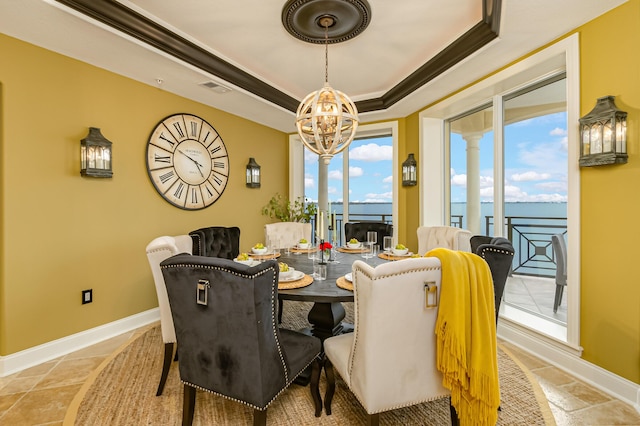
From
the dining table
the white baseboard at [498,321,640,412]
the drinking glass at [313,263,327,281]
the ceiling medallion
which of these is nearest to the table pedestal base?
the dining table

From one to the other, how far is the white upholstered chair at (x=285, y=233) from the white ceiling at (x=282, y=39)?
1556mm

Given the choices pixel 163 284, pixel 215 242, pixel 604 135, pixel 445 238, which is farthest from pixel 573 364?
pixel 215 242

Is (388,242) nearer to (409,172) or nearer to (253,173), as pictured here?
(409,172)

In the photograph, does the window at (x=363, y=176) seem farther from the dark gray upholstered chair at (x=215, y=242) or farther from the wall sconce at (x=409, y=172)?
the dark gray upholstered chair at (x=215, y=242)

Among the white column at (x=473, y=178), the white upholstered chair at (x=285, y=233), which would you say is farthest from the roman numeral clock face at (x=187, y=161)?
the white column at (x=473, y=178)

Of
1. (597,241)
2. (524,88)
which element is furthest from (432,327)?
(524,88)

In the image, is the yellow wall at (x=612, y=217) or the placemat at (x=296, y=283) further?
the yellow wall at (x=612, y=217)

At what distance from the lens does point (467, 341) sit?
1.41 m

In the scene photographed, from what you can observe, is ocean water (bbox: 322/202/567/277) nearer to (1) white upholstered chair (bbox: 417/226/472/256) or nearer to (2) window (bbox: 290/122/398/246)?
(2) window (bbox: 290/122/398/246)

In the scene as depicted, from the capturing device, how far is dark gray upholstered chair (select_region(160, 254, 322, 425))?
1.36 metres

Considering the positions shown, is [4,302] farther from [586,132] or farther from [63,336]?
[586,132]

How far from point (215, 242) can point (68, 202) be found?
129cm

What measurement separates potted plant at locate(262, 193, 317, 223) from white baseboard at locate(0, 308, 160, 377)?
2.28 metres

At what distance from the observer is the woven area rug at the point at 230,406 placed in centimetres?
180
